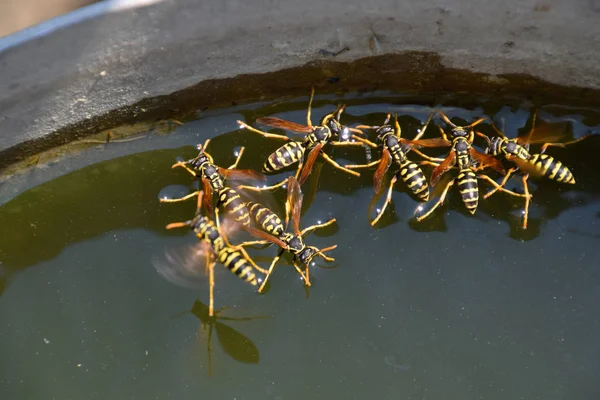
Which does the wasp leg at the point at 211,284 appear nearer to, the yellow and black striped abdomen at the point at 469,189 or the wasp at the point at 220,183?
the wasp at the point at 220,183

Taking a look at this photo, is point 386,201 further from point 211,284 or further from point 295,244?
point 211,284

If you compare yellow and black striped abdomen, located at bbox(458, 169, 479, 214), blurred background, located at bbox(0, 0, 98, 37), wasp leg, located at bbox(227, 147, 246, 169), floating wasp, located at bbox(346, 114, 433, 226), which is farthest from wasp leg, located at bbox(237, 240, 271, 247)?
blurred background, located at bbox(0, 0, 98, 37)

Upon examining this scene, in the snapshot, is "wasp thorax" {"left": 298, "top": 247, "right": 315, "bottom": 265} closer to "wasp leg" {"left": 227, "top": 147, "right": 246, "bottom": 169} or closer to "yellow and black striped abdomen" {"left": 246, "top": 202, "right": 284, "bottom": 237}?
"yellow and black striped abdomen" {"left": 246, "top": 202, "right": 284, "bottom": 237}

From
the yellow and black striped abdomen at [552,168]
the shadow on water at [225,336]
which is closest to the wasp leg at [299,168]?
the shadow on water at [225,336]

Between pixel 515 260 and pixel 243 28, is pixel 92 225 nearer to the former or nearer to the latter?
pixel 243 28

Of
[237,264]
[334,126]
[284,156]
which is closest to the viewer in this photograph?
[237,264]

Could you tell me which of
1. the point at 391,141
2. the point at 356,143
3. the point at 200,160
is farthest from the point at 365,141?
the point at 200,160
